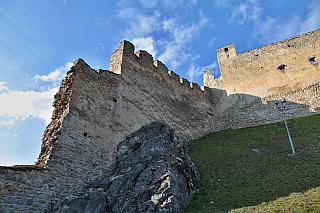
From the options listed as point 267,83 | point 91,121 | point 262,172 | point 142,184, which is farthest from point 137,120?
point 267,83

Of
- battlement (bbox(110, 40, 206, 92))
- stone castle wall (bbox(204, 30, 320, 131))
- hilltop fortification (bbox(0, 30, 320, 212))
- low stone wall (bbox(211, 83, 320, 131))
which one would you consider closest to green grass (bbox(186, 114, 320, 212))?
hilltop fortification (bbox(0, 30, 320, 212))

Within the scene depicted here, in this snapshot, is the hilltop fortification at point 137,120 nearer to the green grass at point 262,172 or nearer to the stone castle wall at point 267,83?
the stone castle wall at point 267,83

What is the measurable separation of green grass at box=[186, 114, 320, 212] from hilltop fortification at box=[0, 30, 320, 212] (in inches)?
54.3

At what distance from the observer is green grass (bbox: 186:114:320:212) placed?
8.88 meters

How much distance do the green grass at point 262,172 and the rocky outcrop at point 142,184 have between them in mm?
948

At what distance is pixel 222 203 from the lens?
968 centimetres

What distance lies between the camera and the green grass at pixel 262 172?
350 inches

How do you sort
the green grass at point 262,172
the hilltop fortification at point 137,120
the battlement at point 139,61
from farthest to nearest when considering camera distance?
the battlement at point 139,61, the hilltop fortification at point 137,120, the green grass at point 262,172

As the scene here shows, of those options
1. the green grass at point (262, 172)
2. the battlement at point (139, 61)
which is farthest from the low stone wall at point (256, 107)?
the battlement at point (139, 61)

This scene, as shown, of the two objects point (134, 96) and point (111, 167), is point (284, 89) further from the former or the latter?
point (111, 167)

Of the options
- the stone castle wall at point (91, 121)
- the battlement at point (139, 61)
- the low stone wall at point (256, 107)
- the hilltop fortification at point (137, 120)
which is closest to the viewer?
the stone castle wall at point (91, 121)

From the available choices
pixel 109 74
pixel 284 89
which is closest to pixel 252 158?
pixel 109 74

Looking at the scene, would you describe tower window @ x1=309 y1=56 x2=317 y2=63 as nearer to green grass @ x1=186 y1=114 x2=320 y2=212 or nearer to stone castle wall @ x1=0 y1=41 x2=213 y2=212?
green grass @ x1=186 y1=114 x2=320 y2=212

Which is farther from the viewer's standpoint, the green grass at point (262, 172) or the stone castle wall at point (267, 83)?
the stone castle wall at point (267, 83)
